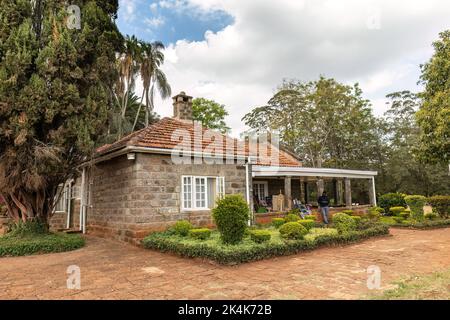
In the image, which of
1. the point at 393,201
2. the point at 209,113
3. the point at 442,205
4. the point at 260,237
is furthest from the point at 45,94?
the point at 209,113

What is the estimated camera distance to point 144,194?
961 cm

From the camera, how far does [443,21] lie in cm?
1567

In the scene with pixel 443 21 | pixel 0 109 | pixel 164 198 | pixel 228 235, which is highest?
pixel 443 21

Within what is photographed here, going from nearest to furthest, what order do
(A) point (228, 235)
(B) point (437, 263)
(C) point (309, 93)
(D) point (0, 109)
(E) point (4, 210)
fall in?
1. (B) point (437, 263)
2. (A) point (228, 235)
3. (D) point (0, 109)
4. (E) point (4, 210)
5. (C) point (309, 93)

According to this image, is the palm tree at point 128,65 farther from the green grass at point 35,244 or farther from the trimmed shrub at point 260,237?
the trimmed shrub at point 260,237

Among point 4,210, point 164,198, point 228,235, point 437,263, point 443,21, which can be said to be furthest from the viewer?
point 4,210

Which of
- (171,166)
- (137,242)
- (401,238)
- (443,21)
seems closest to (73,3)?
(171,166)

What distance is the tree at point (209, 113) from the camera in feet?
109

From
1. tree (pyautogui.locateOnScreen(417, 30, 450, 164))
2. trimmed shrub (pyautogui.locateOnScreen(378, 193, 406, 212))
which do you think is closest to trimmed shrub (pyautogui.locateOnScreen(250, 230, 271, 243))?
→ tree (pyautogui.locateOnScreen(417, 30, 450, 164))

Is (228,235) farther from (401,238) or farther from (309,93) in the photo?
(309,93)

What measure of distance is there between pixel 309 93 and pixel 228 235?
24.0 m

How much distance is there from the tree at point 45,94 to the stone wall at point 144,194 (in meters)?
1.59


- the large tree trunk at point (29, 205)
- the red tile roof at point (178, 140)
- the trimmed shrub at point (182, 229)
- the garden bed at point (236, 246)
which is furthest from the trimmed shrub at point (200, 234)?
the large tree trunk at point (29, 205)
